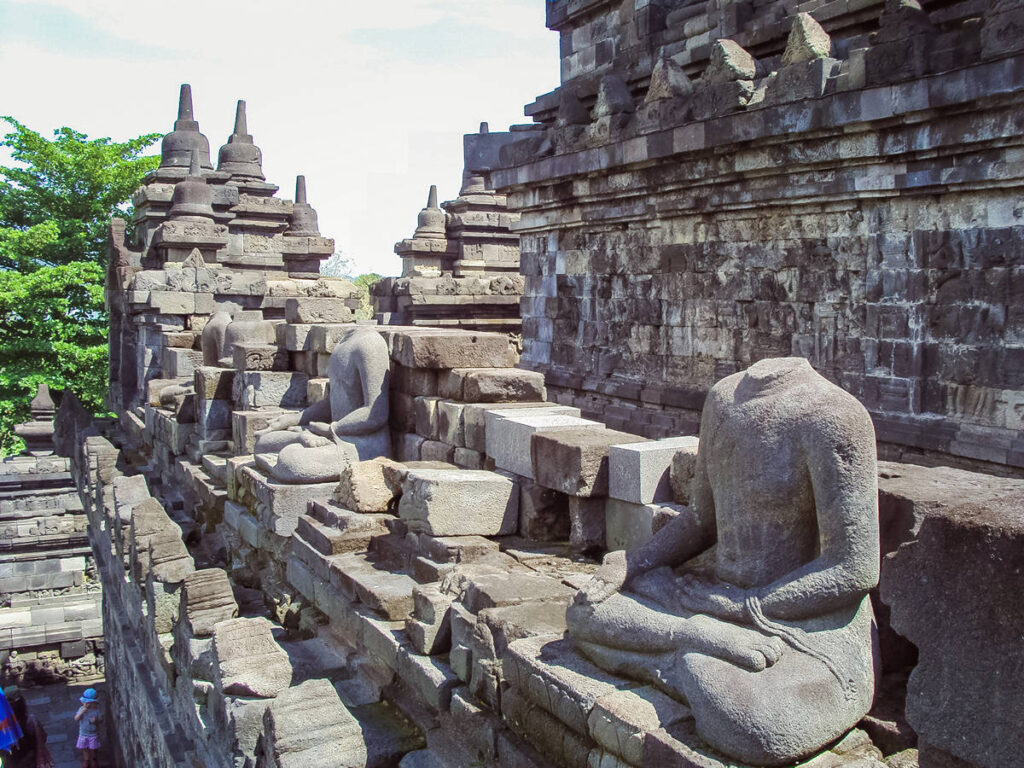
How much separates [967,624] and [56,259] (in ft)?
71.3

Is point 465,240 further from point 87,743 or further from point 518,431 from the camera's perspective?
point 518,431

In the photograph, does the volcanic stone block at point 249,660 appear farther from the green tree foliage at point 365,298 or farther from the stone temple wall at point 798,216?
the green tree foliage at point 365,298

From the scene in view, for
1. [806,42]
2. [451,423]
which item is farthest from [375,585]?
[806,42]

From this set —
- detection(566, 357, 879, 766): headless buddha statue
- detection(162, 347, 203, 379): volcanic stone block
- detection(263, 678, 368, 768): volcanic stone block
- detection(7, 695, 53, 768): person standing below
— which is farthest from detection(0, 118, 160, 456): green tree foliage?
detection(566, 357, 879, 766): headless buddha statue

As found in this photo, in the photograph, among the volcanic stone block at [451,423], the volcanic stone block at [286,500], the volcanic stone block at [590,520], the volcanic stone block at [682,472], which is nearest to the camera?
the volcanic stone block at [682,472]

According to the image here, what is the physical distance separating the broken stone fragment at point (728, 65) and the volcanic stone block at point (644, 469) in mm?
5203

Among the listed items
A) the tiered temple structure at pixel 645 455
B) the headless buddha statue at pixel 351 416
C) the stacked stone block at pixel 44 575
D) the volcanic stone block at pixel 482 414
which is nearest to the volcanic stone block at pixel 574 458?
the tiered temple structure at pixel 645 455

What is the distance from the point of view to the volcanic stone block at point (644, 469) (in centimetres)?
429

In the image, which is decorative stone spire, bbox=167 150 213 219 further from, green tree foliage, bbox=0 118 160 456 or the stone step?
the stone step

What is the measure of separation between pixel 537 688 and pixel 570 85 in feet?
34.0

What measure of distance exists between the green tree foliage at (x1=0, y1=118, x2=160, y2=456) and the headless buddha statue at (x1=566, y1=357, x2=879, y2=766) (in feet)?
60.6

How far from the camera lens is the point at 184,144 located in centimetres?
1728

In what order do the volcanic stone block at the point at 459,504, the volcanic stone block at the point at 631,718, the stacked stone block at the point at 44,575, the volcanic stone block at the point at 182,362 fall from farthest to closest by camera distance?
the stacked stone block at the point at 44,575 → the volcanic stone block at the point at 182,362 → the volcanic stone block at the point at 459,504 → the volcanic stone block at the point at 631,718

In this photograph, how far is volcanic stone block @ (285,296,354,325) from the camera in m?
8.95
